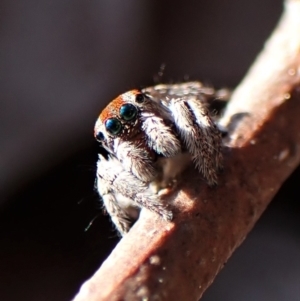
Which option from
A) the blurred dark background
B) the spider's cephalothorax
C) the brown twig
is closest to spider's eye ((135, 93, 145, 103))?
the spider's cephalothorax

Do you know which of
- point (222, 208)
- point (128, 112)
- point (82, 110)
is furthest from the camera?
point (82, 110)

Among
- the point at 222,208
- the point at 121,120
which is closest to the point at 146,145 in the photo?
the point at 121,120

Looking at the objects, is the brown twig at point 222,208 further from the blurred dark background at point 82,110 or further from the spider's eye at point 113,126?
the blurred dark background at point 82,110

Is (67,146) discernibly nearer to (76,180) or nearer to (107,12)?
(76,180)

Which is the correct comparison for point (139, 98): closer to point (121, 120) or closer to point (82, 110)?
point (121, 120)

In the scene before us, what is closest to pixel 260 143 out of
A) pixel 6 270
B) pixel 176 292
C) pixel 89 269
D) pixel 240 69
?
pixel 176 292

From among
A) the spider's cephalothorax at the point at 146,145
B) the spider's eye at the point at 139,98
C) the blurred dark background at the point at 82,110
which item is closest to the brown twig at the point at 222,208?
the spider's cephalothorax at the point at 146,145
